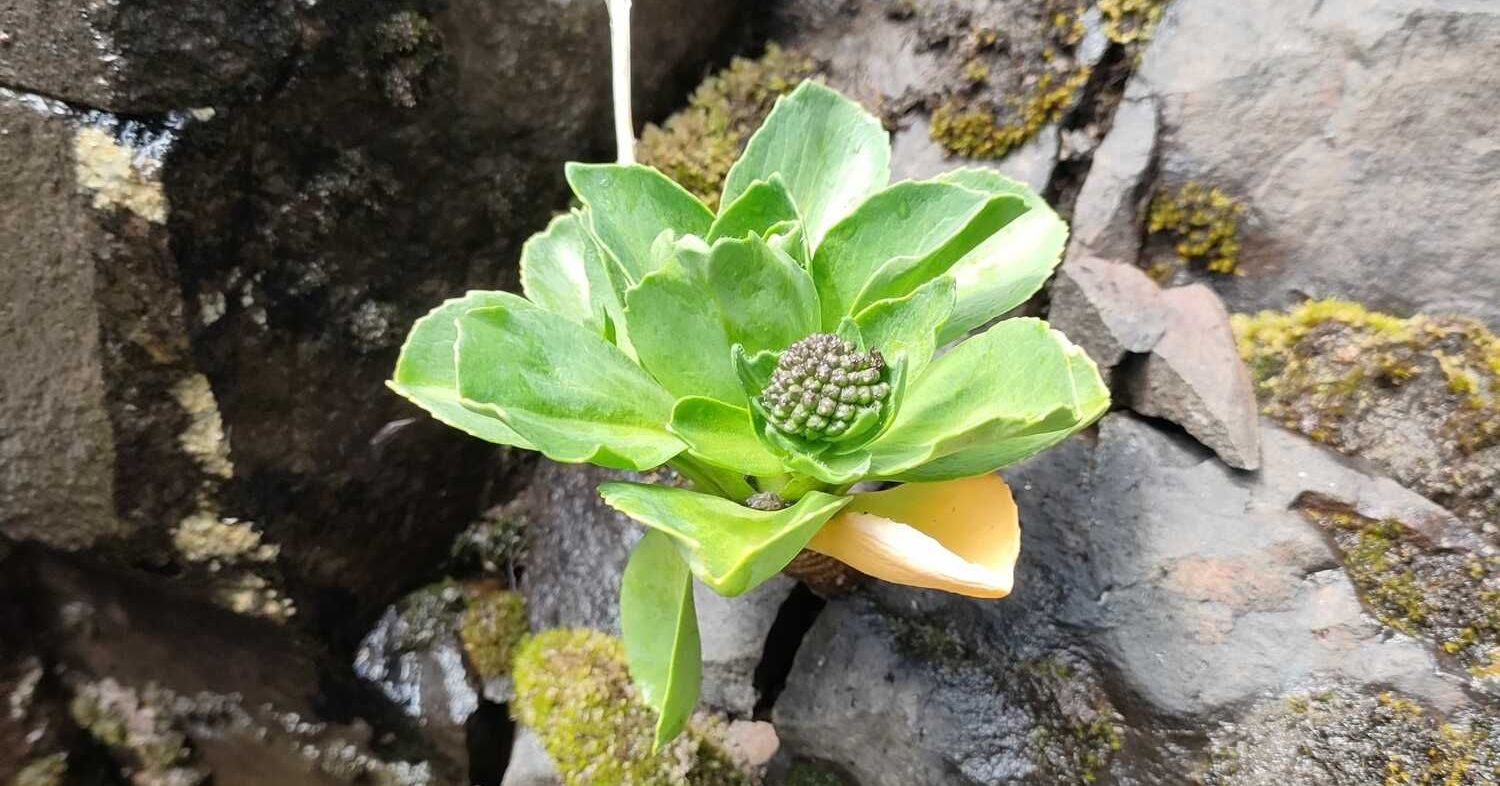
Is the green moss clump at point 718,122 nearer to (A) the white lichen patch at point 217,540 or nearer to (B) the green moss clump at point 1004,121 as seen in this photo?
(B) the green moss clump at point 1004,121

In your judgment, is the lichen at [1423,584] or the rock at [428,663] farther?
the rock at [428,663]

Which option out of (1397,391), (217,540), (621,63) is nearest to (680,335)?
(621,63)

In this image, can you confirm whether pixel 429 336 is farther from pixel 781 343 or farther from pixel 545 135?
pixel 545 135

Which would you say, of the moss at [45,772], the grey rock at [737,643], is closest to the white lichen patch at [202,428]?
the moss at [45,772]

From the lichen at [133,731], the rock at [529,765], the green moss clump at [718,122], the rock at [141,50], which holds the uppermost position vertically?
the rock at [141,50]

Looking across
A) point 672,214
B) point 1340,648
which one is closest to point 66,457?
point 672,214

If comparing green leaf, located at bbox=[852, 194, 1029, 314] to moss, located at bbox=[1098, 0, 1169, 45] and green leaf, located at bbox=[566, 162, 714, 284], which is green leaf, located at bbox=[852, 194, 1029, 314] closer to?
green leaf, located at bbox=[566, 162, 714, 284]

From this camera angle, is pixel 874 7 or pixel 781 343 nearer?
pixel 781 343
